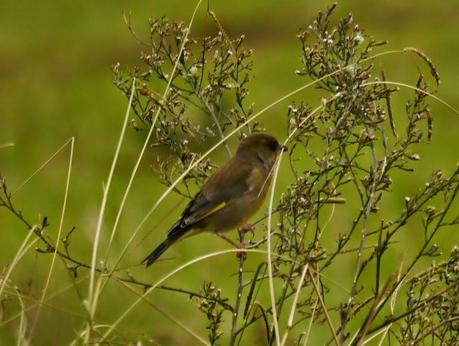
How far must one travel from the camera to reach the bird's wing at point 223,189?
5668 mm

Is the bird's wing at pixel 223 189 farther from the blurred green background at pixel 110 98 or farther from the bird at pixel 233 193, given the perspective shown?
the blurred green background at pixel 110 98

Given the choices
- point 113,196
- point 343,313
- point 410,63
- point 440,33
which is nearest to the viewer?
point 343,313

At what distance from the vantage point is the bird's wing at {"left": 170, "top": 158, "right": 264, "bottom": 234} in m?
5.67

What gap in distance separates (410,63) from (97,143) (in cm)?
358

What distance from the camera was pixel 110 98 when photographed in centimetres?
1655

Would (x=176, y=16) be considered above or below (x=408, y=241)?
above

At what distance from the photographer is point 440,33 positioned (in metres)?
17.6

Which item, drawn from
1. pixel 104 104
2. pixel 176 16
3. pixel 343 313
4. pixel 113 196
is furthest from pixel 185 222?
pixel 176 16

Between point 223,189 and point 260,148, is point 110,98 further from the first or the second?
point 260,148

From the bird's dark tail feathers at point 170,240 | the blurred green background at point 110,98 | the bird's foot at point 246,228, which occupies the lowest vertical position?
the bird's dark tail feathers at point 170,240

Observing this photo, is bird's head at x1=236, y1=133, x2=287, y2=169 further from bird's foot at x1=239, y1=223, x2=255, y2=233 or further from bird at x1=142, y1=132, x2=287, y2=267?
bird's foot at x1=239, y1=223, x2=255, y2=233

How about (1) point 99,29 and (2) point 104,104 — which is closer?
(2) point 104,104

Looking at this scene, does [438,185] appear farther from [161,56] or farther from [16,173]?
[16,173]

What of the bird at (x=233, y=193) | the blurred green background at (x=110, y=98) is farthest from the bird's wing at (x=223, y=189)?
the blurred green background at (x=110, y=98)
